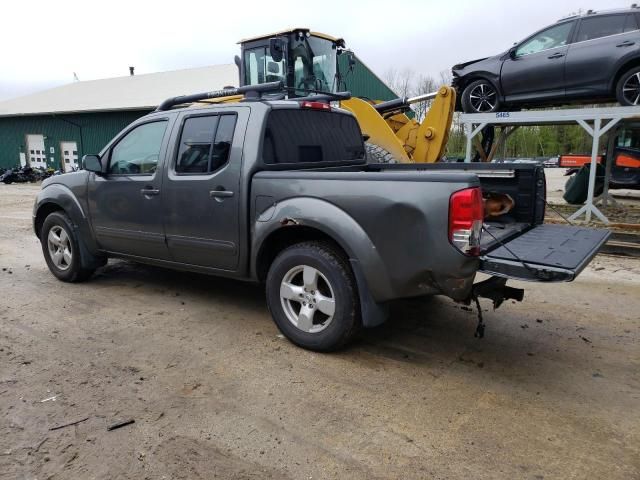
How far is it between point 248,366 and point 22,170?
26900 millimetres

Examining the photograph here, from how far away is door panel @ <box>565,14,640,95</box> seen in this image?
8.74 meters

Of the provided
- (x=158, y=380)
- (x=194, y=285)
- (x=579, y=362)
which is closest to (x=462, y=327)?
(x=579, y=362)

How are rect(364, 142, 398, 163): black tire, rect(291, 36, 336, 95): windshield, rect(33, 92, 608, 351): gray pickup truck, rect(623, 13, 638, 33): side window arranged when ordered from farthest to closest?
1. rect(291, 36, 336, 95): windshield
2. rect(364, 142, 398, 163): black tire
3. rect(623, 13, 638, 33): side window
4. rect(33, 92, 608, 351): gray pickup truck

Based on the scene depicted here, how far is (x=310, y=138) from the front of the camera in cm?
473

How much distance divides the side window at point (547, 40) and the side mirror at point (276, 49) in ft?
15.3

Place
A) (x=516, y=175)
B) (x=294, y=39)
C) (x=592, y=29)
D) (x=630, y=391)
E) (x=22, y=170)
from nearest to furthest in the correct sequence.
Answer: (x=630, y=391) → (x=516, y=175) → (x=592, y=29) → (x=294, y=39) → (x=22, y=170)

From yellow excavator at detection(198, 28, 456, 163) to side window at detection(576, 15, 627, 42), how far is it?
8.89 ft

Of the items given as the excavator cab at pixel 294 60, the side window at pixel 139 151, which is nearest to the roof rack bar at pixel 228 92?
the side window at pixel 139 151

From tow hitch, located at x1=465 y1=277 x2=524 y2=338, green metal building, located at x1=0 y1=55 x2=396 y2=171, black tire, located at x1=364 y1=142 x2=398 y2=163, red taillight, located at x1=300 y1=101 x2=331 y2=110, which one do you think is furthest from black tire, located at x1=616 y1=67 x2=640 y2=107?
green metal building, located at x1=0 y1=55 x2=396 y2=171

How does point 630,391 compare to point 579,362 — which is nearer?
point 630,391

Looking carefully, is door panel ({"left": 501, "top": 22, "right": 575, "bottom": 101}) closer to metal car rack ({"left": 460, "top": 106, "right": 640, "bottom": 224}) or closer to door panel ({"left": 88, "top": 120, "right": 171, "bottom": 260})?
metal car rack ({"left": 460, "top": 106, "right": 640, "bottom": 224})

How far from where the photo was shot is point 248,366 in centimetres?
371

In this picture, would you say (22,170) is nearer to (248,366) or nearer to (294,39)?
(294,39)

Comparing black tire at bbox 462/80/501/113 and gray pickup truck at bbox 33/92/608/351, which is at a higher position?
black tire at bbox 462/80/501/113
